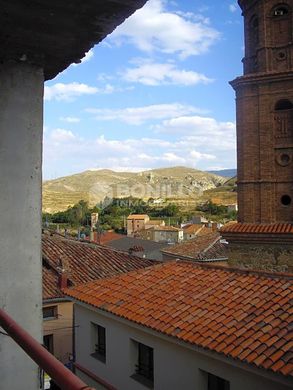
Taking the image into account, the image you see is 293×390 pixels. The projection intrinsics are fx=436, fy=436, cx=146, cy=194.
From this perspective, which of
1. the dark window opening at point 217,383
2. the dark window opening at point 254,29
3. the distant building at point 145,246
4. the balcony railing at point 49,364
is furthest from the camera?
the distant building at point 145,246

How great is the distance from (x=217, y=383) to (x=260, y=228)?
660cm

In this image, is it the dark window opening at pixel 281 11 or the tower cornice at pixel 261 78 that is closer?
the tower cornice at pixel 261 78

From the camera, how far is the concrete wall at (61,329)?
49.3 ft

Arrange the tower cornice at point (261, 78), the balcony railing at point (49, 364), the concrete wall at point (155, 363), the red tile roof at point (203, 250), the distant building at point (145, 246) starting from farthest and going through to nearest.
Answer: the distant building at point (145, 246) < the red tile roof at point (203, 250) < the tower cornice at point (261, 78) < the concrete wall at point (155, 363) < the balcony railing at point (49, 364)

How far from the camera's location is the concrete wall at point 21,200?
255 cm

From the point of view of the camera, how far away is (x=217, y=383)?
7.35 meters

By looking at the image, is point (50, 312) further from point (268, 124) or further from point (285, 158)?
point (268, 124)

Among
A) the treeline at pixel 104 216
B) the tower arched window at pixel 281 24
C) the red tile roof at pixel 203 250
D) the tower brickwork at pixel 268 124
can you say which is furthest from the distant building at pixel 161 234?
the tower arched window at pixel 281 24

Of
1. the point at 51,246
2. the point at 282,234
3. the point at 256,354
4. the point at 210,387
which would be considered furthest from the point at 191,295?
the point at 51,246

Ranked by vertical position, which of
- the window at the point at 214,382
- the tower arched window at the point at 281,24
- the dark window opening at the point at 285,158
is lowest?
the window at the point at 214,382

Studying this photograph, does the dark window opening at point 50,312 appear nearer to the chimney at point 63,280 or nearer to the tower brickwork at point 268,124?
the chimney at point 63,280

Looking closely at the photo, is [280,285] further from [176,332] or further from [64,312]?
[64,312]

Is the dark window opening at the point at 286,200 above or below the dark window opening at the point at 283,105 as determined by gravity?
below

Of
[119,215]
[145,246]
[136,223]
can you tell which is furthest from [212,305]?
[119,215]
